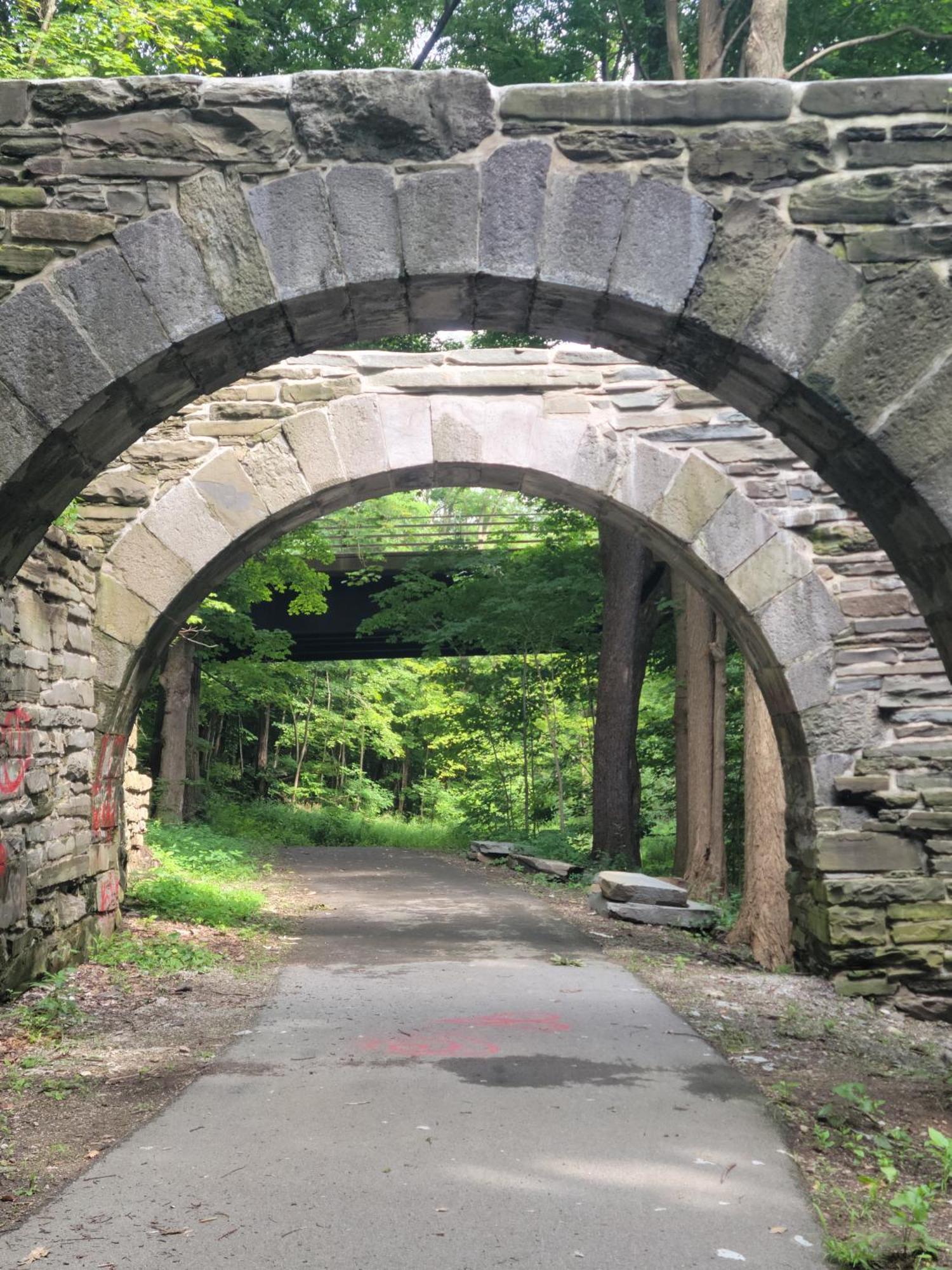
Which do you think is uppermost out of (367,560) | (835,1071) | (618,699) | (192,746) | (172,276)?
(367,560)

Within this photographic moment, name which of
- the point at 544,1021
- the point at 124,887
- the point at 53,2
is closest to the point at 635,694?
the point at 124,887

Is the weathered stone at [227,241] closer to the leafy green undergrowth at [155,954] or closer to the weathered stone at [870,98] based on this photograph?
the weathered stone at [870,98]

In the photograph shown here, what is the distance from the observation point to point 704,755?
35.1 feet

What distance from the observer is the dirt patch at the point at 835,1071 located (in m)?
3.19

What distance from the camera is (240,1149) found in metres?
3.58

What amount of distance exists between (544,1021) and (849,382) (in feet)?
11.3

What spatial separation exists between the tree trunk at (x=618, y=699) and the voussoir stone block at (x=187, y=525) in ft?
19.3

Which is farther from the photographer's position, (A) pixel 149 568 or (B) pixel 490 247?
(A) pixel 149 568

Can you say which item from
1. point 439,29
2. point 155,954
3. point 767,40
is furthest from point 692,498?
point 439,29

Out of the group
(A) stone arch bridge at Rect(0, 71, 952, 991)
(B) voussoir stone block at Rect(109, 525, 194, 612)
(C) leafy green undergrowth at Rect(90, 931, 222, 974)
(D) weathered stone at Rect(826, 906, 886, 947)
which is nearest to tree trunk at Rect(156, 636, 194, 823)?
(B) voussoir stone block at Rect(109, 525, 194, 612)

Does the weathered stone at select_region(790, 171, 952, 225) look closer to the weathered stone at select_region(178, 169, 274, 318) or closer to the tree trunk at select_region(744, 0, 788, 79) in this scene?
the weathered stone at select_region(178, 169, 274, 318)

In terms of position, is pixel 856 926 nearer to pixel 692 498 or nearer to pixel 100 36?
pixel 692 498

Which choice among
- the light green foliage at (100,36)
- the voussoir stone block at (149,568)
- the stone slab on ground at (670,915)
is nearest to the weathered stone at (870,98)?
the voussoir stone block at (149,568)

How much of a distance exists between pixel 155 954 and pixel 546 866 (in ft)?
24.1
